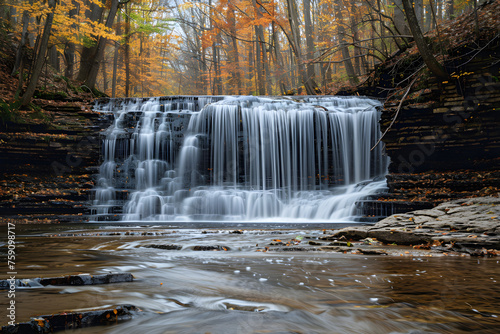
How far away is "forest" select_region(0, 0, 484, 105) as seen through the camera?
536 inches

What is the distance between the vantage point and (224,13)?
85.8ft

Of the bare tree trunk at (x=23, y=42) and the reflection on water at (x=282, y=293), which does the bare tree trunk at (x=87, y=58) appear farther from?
the reflection on water at (x=282, y=293)

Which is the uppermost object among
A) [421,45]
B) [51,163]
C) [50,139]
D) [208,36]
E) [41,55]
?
[208,36]

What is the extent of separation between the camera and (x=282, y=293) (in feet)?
8.36

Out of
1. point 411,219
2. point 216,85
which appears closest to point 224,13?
point 216,85

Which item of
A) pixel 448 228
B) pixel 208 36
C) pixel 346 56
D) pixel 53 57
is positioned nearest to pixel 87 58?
pixel 53 57

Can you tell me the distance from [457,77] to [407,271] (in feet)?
34.4

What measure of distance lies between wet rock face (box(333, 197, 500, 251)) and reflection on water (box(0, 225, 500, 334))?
0.89 meters

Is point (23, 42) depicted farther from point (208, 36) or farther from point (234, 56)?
point (234, 56)

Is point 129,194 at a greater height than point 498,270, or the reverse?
point 129,194

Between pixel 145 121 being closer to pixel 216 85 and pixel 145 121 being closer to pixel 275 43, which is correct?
pixel 275 43

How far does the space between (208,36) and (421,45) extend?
2189cm

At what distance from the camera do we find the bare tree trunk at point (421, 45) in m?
9.89

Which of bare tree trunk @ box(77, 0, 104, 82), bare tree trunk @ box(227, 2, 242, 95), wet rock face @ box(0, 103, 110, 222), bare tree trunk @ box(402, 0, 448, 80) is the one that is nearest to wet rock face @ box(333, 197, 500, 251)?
bare tree trunk @ box(402, 0, 448, 80)
